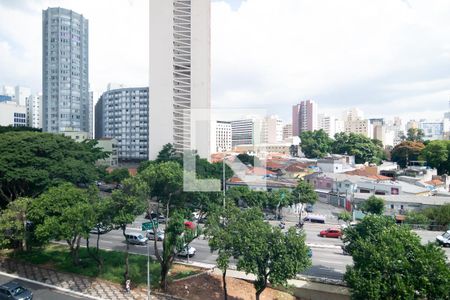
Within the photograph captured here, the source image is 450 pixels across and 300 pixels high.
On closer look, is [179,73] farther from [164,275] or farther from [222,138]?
[164,275]

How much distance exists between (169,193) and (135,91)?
52.3 meters

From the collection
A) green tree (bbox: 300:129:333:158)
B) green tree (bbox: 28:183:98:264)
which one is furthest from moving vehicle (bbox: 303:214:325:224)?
green tree (bbox: 300:129:333:158)

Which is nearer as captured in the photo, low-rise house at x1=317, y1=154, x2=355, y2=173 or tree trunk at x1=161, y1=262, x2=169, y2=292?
tree trunk at x1=161, y1=262, x2=169, y2=292

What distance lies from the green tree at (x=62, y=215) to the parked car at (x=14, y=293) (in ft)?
6.87

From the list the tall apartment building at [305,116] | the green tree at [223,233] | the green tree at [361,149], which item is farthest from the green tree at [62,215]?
the tall apartment building at [305,116]

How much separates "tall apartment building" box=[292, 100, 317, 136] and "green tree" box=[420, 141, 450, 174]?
6639 centimetres

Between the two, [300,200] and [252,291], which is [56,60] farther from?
[252,291]

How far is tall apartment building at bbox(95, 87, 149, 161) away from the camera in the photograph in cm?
6369

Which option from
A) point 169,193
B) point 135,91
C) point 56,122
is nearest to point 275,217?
point 169,193

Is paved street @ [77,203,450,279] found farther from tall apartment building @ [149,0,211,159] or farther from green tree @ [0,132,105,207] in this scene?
tall apartment building @ [149,0,211,159]

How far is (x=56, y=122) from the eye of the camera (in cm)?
6588

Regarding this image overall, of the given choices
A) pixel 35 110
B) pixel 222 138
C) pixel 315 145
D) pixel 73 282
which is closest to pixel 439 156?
pixel 315 145

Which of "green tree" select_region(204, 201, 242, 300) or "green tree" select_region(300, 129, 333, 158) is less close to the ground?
"green tree" select_region(300, 129, 333, 158)

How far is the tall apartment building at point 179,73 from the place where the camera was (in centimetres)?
4259
